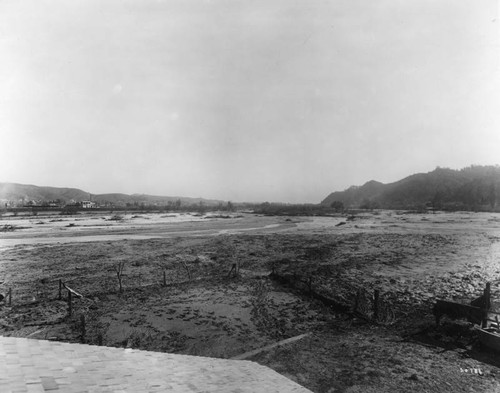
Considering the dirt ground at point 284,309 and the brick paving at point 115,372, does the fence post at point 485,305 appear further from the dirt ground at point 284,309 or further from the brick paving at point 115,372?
the brick paving at point 115,372

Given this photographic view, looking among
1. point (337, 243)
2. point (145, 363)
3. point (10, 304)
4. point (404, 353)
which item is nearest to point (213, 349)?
point (145, 363)

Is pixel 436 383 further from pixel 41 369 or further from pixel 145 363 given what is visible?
pixel 41 369

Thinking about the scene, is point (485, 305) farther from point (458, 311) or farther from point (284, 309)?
point (284, 309)

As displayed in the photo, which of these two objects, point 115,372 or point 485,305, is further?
point 485,305

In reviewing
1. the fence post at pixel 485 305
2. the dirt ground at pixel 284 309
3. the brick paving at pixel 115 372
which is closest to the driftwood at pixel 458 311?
the fence post at pixel 485 305

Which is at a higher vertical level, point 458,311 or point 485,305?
point 485,305

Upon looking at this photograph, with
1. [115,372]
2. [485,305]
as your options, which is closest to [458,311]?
[485,305]

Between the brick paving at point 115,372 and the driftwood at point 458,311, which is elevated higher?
the brick paving at point 115,372
